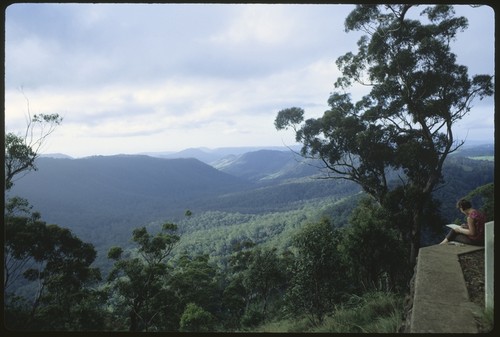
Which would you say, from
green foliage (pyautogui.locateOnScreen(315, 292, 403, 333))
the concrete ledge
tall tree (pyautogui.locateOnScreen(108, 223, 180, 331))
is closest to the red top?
the concrete ledge

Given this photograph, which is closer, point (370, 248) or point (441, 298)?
point (441, 298)

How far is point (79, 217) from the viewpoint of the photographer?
367ft

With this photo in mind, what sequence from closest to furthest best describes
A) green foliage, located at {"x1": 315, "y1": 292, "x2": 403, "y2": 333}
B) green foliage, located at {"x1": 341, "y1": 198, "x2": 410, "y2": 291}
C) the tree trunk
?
green foliage, located at {"x1": 315, "y1": 292, "x2": 403, "y2": 333} → green foliage, located at {"x1": 341, "y1": 198, "x2": 410, "y2": 291} → the tree trunk

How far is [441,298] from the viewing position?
2797 millimetres

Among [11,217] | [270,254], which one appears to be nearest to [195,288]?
[270,254]

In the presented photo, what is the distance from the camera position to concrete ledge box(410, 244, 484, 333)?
2334 mm

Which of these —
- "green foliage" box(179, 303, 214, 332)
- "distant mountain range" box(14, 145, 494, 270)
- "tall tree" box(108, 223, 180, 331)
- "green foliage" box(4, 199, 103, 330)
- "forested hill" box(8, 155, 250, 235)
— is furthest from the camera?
"forested hill" box(8, 155, 250, 235)

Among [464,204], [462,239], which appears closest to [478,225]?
[462,239]

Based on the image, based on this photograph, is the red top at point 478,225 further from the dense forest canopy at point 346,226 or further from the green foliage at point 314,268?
the green foliage at point 314,268

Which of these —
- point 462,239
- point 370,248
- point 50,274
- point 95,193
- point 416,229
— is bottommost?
point 95,193

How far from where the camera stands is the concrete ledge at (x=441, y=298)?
2.33 meters

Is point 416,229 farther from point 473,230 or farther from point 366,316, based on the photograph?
point 366,316

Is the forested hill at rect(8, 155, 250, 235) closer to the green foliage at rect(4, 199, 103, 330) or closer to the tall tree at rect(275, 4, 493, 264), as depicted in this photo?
the green foliage at rect(4, 199, 103, 330)

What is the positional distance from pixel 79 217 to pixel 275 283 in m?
102
